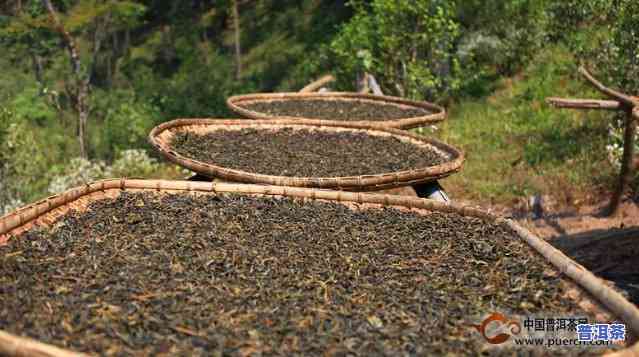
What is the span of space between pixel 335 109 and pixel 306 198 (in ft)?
8.19

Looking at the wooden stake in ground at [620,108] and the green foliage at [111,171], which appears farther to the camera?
the green foliage at [111,171]

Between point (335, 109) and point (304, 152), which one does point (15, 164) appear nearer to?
point (335, 109)

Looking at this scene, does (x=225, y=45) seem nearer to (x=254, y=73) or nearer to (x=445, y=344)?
(x=254, y=73)

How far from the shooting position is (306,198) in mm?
3170

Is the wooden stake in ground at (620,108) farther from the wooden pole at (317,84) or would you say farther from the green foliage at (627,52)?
the wooden pole at (317,84)

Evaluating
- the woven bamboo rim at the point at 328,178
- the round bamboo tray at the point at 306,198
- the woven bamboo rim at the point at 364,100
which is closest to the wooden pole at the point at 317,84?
the woven bamboo rim at the point at 364,100

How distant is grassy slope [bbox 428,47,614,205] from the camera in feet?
21.6

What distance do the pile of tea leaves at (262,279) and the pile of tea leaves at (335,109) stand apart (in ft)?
7.43

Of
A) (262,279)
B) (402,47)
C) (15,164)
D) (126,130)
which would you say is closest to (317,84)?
(402,47)

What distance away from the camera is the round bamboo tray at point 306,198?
67.0 inches

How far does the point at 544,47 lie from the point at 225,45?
52.1ft

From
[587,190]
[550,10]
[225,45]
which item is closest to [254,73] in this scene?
[225,45]

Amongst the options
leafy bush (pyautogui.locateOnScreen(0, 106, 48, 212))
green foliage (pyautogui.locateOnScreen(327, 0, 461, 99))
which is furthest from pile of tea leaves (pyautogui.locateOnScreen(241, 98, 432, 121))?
leafy bush (pyautogui.locateOnScreen(0, 106, 48, 212))

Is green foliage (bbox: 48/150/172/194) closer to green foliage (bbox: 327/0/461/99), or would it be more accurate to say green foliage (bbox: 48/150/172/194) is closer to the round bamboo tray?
green foliage (bbox: 327/0/461/99)
